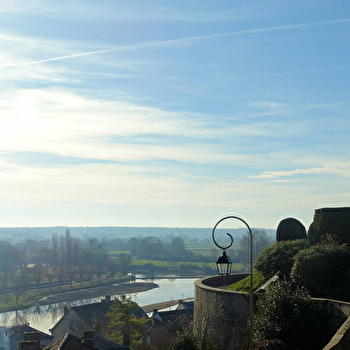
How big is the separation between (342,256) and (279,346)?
235 inches

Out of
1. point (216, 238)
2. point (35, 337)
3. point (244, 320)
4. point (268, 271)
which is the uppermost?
point (216, 238)

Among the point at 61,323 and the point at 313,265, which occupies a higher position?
the point at 313,265

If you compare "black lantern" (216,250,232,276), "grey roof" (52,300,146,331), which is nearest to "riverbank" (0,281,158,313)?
"grey roof" (52,300,146,331)

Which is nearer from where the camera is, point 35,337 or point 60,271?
point 35,337

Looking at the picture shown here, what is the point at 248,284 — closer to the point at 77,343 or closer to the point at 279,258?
the point at 279,258

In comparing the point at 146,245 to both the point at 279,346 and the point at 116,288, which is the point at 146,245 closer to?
the point at 116,288

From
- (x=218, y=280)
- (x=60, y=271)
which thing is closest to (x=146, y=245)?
(x=60, y=271)

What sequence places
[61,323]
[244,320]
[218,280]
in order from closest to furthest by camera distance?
[244,320]
[218,280]
[61,323]

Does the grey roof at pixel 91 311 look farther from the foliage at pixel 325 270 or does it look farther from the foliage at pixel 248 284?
the foliage at pixel 325 270

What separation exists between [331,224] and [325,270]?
3431mm

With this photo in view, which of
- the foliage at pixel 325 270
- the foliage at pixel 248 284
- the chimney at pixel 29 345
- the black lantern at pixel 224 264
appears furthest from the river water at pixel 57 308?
the black lantern at pixel 224 264

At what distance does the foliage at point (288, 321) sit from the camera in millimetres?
16875

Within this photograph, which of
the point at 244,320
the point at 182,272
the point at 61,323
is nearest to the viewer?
the point at 244,320

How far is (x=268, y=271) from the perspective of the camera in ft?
75.6
